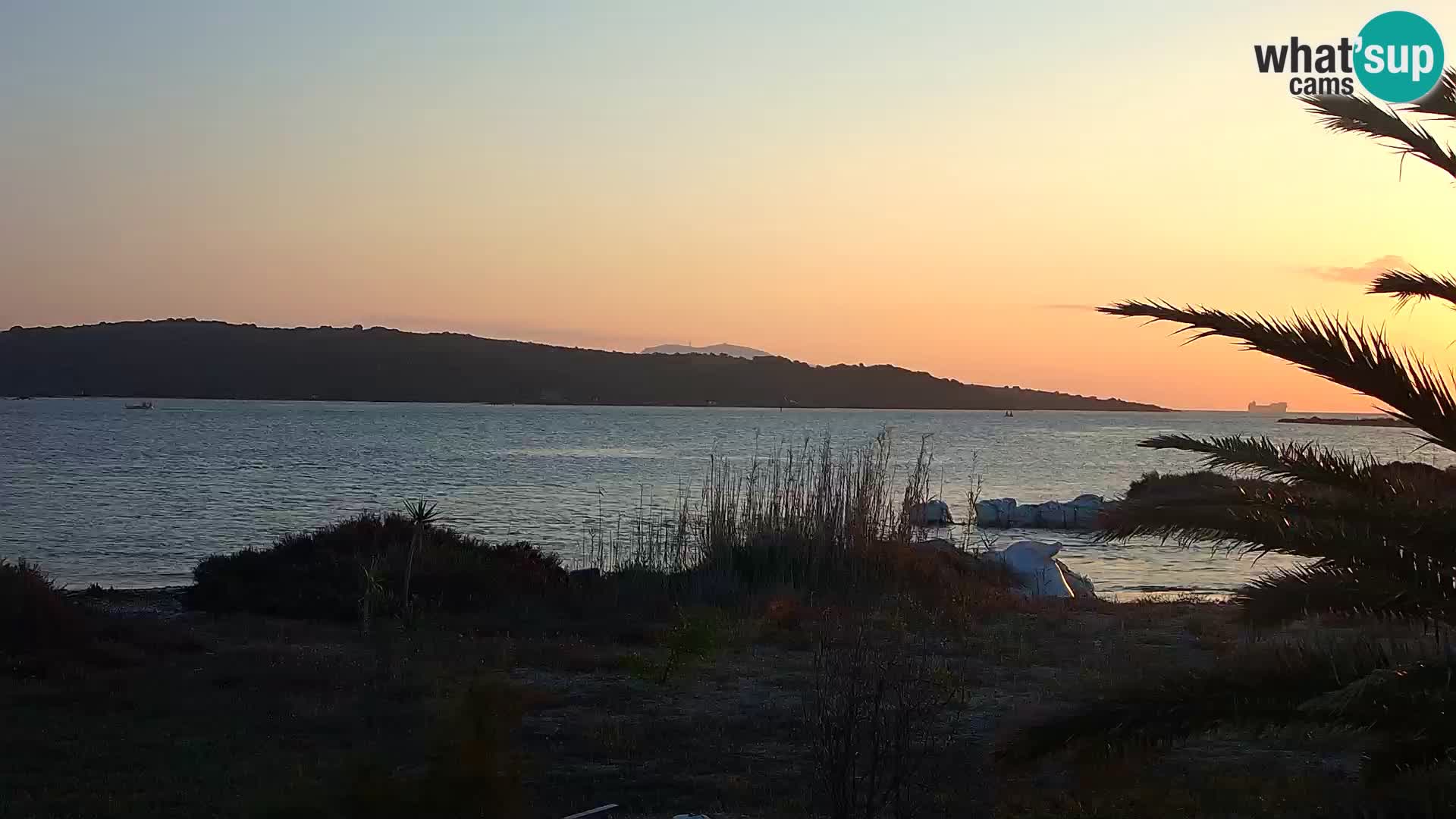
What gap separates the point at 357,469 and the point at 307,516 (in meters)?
18.5

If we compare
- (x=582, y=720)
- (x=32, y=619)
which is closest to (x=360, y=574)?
(x=32, y=619)

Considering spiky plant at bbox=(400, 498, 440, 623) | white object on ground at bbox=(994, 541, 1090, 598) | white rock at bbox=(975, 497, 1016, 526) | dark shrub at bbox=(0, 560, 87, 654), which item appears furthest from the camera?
white rock at bbox=(975, 497, 1016, 526)

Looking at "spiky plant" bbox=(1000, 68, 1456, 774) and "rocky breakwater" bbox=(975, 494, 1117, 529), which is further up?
"spiky plant" bbox=(1000, 68, 1456, 774)

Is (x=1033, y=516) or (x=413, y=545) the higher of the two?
(x=413, y=545)

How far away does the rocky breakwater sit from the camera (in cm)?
3334

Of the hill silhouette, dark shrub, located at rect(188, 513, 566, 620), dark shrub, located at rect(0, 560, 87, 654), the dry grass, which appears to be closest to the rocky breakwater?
dark shrub, located at rect(188, 513, 566, 620)

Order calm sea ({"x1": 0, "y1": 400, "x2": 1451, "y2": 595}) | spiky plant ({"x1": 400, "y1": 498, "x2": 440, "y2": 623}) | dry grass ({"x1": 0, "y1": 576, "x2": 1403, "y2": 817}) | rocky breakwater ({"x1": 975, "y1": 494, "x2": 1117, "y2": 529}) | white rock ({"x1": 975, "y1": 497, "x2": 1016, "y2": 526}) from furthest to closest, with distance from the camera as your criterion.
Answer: white rock ({"x1": 975, "y1": 497, "x2": 1016, "y2": 526})
rocky breakwater ({"x1": 975, "y1": 494, "x2": 1117, "y2": 529})
calm sea ({"x1": 0, "y1": 400, "x2": 1451, "y2": 595})
spiky plant ({"x1": 400, "y1": 498, "x2": 440, "y2": 623})
dry grass ({"x1": 0, "y1": 576, "x2": 1403, "y2": 817})

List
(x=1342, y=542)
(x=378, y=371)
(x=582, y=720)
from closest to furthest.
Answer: (x=1342, y=542) → (x=582, y=720) → (x=378, y=371)

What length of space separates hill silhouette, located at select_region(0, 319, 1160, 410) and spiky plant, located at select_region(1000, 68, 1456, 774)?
11609cm

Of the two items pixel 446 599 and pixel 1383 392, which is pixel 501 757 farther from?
pixel 446 599

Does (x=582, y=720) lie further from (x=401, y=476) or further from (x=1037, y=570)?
(x=401, y=476)

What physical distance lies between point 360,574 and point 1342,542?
11.1 meters

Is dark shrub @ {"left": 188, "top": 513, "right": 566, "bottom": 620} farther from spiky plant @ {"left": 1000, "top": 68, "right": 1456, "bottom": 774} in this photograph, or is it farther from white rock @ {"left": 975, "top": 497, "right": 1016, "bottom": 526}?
white rock @ {"left": 975, "top": 497, "right": 1016, "bottom": 526}

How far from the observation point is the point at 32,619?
427 inches
